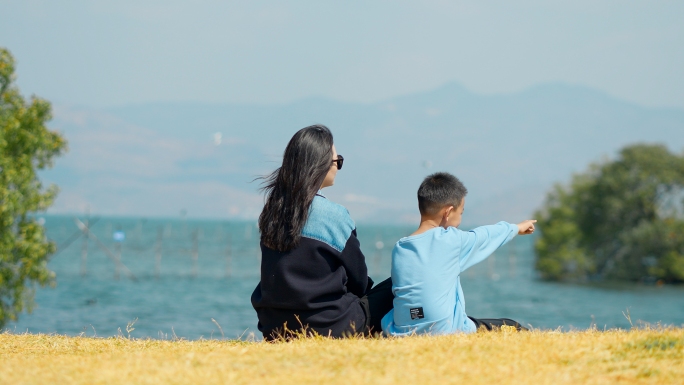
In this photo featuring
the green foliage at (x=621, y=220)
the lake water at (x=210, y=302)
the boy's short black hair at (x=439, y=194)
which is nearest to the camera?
the boy's short black hair at (x=439, y=194)

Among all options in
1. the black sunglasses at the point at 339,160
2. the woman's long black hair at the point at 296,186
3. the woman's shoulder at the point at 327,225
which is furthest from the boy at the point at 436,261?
the woman's long black hair at the point at 296,186

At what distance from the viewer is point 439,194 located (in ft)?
20.0

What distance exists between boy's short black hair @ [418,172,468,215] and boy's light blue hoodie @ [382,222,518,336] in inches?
9.3

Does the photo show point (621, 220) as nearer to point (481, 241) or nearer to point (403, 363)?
point (481, 241)

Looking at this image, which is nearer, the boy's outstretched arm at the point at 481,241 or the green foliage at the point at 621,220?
the boy's outstretched arm at the point at 481,241

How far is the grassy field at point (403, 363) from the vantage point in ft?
15.3

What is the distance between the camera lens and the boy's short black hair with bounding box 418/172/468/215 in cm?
609

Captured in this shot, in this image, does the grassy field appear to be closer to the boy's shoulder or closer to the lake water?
the boy's shoulder

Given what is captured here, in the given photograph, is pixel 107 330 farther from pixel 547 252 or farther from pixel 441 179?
pixel 547 252

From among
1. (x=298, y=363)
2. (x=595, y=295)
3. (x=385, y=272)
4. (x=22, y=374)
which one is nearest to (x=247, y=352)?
(x=298, y=363)

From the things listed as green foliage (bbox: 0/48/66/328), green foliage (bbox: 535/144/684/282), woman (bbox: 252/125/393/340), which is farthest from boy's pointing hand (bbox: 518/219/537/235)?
green foliage (bbox: 535/144/684/282)

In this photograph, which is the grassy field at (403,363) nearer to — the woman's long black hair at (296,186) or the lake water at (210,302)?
the woman's long black hair at (296,186)

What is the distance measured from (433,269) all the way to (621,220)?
178 ft

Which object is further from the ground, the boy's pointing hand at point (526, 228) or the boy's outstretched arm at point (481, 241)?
the boy's pointing hand at point (526, 228)
